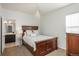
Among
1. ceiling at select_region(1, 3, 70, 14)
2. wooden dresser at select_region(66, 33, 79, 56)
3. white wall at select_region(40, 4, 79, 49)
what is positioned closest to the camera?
ceiling at select_region(1, 3, 70, 14)

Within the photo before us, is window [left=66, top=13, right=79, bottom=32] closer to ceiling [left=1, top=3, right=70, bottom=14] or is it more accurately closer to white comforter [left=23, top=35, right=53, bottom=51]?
ceiling [left=1, top=3, right=70, bottom=14]

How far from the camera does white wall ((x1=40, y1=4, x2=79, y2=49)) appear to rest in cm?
207

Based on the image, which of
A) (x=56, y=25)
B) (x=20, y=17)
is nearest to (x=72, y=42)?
(x=56, y=25)

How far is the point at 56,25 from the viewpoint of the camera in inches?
85.4

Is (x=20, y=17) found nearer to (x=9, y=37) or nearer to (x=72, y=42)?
(x=9, y=37)

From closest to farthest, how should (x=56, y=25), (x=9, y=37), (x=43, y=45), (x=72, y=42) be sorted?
(x=9, y=37)
(x=56, y=25)
(x=72, y=42)
(x=43, y=45)

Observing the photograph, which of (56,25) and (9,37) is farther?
(56,25)

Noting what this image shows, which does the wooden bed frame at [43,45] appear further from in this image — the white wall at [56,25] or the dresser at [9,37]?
the dresser at [9,37]

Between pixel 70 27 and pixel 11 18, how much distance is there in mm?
1471

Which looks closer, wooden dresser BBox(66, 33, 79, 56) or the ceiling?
the ceiling

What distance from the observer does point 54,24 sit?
7.11ft

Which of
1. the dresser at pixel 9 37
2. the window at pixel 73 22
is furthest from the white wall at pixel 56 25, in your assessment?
the dresser at pixel 9 37

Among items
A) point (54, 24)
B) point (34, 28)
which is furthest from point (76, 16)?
point (34, 28)

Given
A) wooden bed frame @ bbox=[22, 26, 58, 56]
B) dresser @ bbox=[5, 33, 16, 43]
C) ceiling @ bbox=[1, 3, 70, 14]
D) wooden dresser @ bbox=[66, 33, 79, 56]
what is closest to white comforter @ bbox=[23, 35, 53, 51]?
wooden bed frame @ bbox=[22, 26, 58, 56]
